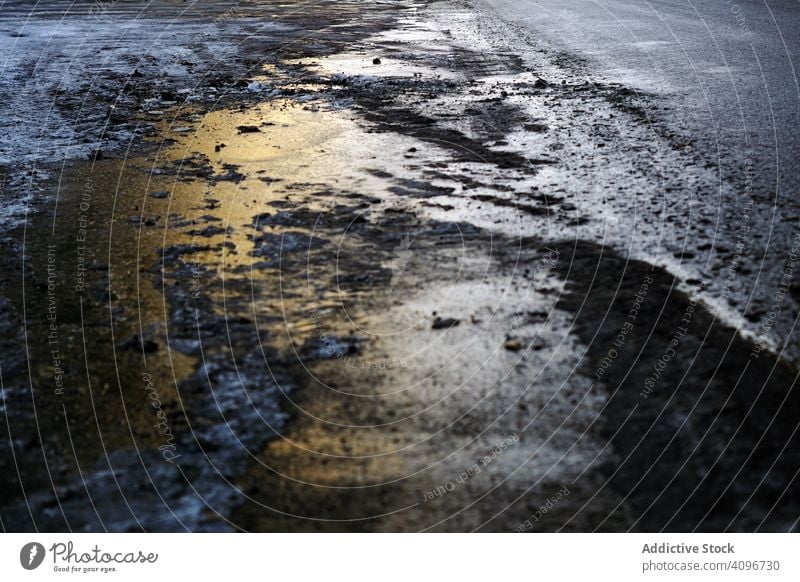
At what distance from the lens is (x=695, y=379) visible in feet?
9.46

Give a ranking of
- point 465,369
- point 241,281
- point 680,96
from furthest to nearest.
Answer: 1. point 680,96
2. point 241,281
3. point 465,369

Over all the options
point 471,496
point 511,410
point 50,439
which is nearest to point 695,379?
point 511,410

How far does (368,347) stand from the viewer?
124 inches
